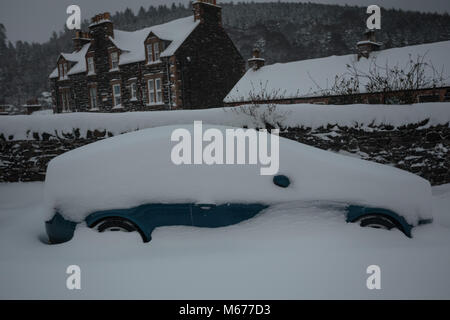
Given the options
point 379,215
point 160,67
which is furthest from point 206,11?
point 379,215

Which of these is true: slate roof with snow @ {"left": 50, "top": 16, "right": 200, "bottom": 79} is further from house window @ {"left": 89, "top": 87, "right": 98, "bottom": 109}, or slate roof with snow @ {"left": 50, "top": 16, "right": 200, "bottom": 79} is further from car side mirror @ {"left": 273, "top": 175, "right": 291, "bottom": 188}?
car side mirror @ {"left": 273, "top": 175, "right": 291, "bottom": 188}

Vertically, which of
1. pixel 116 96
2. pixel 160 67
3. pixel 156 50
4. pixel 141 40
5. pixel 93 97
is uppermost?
pixel 141 40

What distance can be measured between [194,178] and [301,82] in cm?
1758

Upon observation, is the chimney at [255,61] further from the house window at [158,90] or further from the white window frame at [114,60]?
the white window frame at [114,60]

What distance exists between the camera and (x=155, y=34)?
20531 mm

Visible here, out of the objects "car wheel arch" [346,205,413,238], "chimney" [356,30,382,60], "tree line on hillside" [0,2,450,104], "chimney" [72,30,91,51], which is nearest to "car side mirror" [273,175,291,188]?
"car wheel arch" [346,205,413,238]

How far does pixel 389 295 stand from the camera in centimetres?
253

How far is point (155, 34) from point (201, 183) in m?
19.9

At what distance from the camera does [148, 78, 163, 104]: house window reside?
21169mm

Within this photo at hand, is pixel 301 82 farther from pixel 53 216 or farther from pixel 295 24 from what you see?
pixel 295 24

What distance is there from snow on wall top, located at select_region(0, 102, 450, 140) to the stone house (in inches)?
541

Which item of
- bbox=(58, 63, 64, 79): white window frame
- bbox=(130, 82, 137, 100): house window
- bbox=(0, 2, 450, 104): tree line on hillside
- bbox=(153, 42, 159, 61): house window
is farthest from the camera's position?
bbox=(0, 2, 450, 104): tree line on hillside

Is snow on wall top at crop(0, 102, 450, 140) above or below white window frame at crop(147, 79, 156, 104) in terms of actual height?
below

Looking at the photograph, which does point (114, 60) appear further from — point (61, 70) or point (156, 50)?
point (61, 70)
